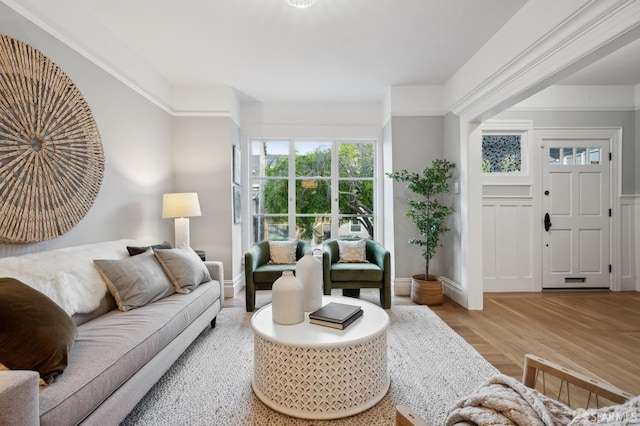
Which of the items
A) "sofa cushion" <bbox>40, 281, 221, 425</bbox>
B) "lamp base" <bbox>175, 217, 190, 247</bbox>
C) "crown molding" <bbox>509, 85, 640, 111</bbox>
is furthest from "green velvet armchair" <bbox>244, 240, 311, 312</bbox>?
"crown molding" <bbox>509, 85, 640, 111</bbox>

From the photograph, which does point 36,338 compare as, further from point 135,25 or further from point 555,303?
point 555,303

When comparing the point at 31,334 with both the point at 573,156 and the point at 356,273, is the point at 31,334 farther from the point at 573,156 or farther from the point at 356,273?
the point at 573,156

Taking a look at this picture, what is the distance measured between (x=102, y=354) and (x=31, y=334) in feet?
0.98

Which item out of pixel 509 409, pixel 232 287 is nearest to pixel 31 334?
pixel 509 409

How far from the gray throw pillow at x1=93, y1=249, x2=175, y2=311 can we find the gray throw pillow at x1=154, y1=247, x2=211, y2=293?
0.48ft

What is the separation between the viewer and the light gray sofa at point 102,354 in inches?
39.8

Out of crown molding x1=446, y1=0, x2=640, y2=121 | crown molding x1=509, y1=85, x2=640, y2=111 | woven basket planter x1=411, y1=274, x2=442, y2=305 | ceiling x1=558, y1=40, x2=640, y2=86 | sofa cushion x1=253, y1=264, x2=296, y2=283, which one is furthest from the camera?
crown molding x1=509, y1=85, x2=640, y2=111

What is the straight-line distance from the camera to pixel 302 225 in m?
4.80

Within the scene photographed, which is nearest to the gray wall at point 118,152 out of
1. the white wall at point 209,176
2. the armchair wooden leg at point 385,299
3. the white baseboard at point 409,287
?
the white wall at point 209,176

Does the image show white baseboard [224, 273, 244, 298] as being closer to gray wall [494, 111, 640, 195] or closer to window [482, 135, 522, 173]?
window [482, 135, 522, 173]

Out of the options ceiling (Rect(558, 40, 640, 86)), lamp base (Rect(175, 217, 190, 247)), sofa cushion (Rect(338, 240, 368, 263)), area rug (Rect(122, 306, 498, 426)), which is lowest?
area rug (Rect(122, 306, 498, 426))

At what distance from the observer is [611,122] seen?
4.21 meters

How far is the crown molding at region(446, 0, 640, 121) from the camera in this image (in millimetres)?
1827

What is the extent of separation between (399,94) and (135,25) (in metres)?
3.06
